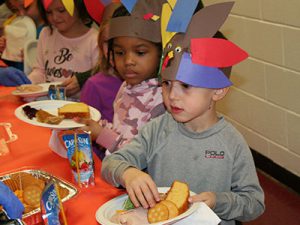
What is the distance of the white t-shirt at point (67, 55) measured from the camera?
2561mm

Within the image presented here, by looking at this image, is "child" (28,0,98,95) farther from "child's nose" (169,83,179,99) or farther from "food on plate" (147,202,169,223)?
"food on plate" (147,202,169,223)

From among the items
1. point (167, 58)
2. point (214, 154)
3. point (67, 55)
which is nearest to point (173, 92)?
point (167, 58)

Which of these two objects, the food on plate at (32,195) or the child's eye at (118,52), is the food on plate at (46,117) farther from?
the food on plate at (32,195)

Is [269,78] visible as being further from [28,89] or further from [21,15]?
[21,15]

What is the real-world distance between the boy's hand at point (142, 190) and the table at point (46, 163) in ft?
0.43

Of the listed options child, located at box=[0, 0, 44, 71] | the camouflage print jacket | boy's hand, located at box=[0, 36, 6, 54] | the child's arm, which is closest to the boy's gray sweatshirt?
the camouflage print jacket

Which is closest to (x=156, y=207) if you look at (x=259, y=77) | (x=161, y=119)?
(x=161, y=119)

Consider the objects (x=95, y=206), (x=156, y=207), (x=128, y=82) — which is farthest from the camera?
(x=128, y=82)

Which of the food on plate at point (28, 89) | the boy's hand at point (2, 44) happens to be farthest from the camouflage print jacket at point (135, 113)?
the boy's hand at point (2, 44)

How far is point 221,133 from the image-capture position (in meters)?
1.30

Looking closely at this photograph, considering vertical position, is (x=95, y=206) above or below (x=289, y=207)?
above

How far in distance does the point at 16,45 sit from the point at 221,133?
103 inches

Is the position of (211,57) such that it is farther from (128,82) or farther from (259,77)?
(259,77)

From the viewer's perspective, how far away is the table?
1.24 meters
